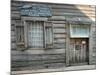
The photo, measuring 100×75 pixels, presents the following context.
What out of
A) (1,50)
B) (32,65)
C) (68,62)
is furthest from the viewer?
(68,62)

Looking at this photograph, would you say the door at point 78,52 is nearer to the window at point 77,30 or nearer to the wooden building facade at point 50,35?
the wooden building facade at point 50,35

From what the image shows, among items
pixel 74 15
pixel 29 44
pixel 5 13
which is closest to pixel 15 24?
pixel 29 44

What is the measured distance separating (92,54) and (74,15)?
880 millimetres

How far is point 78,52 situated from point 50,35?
0.65 metres

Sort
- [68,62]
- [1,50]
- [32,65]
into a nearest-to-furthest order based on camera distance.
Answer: [1,50]
[32,65]
[68,62]

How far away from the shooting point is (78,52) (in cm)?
390

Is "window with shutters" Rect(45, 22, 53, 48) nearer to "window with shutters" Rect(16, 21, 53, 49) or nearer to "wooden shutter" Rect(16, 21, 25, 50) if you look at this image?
"window with shutters" Rect(16, 21, 53, 49)

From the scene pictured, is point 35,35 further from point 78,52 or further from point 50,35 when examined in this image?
point 78,52

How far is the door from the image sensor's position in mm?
3893

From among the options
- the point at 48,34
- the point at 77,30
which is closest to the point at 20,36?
the point at 48,34

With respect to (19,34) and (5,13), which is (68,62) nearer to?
(19,34)

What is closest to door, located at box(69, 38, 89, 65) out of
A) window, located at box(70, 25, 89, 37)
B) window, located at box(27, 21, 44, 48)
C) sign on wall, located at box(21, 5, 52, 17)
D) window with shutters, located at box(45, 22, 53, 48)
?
window, located at box(70, 25, 89, 37)

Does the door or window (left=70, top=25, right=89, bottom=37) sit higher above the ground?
window (left=70, top=25, right=89, bottom=37)

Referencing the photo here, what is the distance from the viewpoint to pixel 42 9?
3740mm
